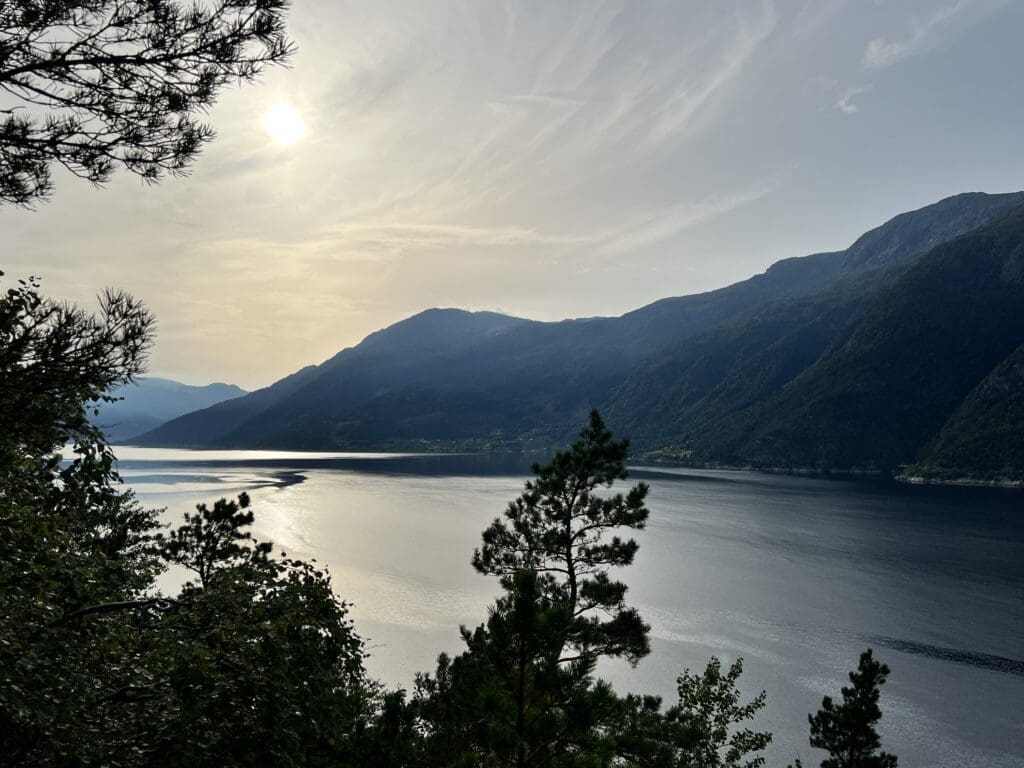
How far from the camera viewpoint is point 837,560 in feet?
320

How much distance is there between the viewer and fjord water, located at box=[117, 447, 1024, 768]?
160 ft

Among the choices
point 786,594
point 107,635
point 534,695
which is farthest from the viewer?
point 786,594

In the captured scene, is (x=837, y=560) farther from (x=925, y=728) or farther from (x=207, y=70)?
(x=207, y=70)

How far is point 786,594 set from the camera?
263ft

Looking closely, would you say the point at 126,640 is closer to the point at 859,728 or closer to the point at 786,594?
the point at 859,728

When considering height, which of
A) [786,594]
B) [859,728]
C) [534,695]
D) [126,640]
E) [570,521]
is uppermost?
[126,640]

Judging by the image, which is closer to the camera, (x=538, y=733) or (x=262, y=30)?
(x=262, y=30)

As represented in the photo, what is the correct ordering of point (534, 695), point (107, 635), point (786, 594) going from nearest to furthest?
1. point (107, 635)
2. point (534, 695)
3. point (786, 594)

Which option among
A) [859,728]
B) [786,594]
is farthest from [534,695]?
[786,594]

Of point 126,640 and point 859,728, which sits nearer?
point 126,640

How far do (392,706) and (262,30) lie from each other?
1245 cm

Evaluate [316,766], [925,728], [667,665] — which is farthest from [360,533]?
[316,766]

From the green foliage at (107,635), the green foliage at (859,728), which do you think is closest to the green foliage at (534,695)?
the green foliage at (107,635)

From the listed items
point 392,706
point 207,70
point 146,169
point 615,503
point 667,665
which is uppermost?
point 207,70
